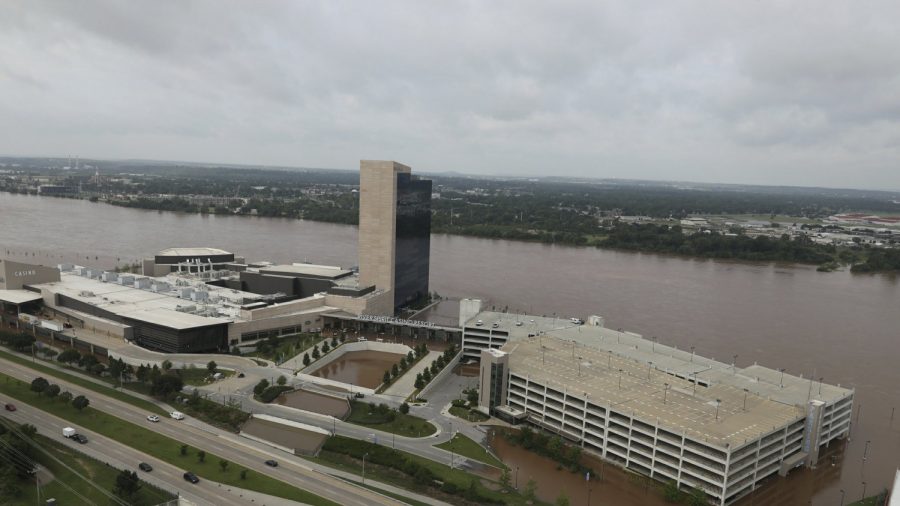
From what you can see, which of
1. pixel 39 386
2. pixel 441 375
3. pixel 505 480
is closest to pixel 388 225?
pixel 441 375

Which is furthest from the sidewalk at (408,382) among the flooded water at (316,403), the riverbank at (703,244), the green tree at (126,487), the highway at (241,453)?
the riverbank at (703,244)

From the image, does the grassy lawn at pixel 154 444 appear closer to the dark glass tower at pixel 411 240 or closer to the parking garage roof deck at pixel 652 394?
the parking garage roof deck at pixel 652 394

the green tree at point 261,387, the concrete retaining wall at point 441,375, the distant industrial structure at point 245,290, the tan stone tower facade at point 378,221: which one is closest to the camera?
the green tree at point 261,387

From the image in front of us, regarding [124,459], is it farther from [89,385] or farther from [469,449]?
[469,449]

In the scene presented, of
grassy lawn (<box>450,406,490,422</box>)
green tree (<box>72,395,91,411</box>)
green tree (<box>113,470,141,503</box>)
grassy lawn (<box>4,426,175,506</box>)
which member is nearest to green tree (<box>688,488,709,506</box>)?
grassy lawn (<box>450,406,490,422</box>)

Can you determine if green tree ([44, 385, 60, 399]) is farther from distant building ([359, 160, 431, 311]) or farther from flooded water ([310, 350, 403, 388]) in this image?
distant building ([359, 160, 431, 311])

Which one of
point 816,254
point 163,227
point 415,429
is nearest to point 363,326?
point 415,429
